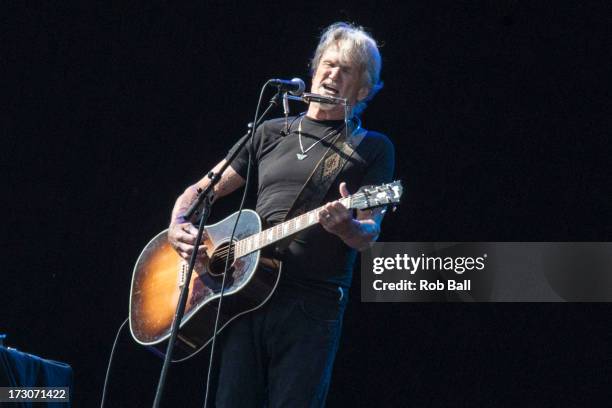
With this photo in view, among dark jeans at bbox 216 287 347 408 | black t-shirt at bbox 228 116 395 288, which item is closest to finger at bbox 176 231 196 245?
black t-shirt at bbox 228 116 395 288

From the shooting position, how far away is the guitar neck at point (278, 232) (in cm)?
268

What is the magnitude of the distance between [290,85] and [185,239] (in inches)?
29.2

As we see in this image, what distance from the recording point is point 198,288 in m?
3.01

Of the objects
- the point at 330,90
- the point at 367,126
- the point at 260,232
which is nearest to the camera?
the point at 260,232

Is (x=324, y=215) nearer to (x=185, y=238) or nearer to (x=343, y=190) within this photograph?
(x=343, y=190)

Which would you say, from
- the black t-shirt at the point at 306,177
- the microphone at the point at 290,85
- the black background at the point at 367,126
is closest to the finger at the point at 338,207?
the black t-shirt at the point at 306,177

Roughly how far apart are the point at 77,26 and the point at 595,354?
348 cm

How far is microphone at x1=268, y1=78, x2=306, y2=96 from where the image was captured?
105 inches

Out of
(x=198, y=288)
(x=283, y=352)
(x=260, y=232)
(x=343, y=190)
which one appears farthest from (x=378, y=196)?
(x=198, y=288)

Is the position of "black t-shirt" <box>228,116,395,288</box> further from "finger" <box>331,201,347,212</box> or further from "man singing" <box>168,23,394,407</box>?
"finger" <box>331,201,347,212</box>

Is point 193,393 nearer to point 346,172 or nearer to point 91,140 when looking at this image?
point 91,140

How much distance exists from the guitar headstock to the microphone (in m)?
0.42

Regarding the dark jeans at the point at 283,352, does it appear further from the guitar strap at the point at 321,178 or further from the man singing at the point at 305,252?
the guitar strap at the point at 321,178

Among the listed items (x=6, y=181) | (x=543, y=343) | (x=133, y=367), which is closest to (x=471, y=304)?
(x=543, y=343)
